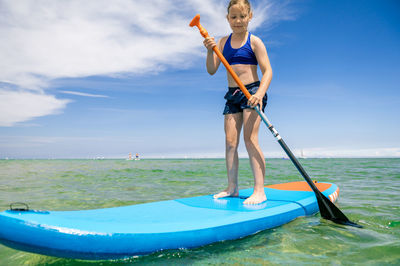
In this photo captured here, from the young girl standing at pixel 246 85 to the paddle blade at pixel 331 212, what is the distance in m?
0.61

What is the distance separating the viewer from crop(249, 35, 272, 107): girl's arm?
286 cm

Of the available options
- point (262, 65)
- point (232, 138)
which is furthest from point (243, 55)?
point (232, 138)

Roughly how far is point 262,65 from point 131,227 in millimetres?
2151

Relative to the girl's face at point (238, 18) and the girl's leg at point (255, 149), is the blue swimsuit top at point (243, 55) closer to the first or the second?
the girl's face at point (238, 18)

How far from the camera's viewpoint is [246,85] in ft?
10.1

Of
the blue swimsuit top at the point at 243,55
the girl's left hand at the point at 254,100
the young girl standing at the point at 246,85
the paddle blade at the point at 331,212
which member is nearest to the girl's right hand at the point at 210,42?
the young girl standing at the point at 246,85

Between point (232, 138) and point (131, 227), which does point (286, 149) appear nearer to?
point (232, 138)

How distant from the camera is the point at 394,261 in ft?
6.16

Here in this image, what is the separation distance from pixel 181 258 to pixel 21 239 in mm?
991

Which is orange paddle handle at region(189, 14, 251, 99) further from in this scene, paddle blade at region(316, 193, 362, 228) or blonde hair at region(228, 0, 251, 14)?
paddle blade at region(316, 193, 362, 228)

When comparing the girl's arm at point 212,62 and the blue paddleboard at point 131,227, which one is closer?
the blue paddleboard at point 131,227

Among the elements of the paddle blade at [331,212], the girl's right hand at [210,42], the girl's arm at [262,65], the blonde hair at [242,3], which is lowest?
the paddle blade at [331,212]

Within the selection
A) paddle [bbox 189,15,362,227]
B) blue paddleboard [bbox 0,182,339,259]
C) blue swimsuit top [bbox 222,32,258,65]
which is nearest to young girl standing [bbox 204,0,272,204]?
blue swimsuit top [bbox 222,32,258,65]

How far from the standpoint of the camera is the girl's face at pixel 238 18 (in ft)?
9.81
